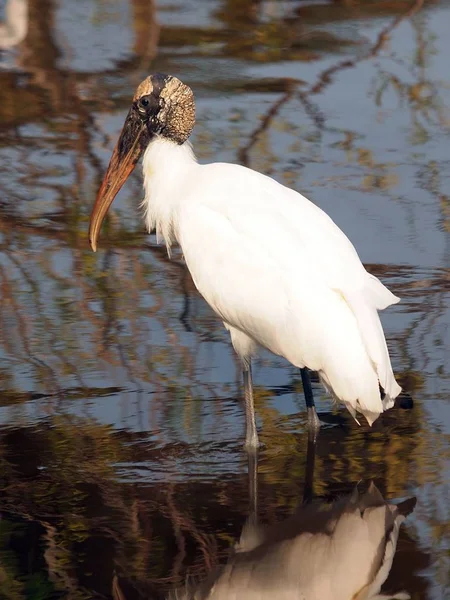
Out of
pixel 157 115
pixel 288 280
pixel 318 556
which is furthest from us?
pixel 157 115

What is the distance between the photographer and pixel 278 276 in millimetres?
6043

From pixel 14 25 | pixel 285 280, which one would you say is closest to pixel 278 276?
pixel 285 280

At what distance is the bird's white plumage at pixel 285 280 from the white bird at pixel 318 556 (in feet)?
1.48

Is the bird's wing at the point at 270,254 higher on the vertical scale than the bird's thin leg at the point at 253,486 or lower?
higher

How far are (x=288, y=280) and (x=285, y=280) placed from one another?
0.02m

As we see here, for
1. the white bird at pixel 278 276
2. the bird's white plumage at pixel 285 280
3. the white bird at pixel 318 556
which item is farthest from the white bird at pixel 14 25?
the white bird at pixel 318 556

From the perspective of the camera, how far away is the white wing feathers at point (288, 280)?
5.80 metres

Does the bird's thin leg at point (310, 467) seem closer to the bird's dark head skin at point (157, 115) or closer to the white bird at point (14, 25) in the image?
the bird's dark head skin at point (157, 115)

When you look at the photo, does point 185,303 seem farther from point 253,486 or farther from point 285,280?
point 253,486

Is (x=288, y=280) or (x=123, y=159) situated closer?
(x=288, y=280)

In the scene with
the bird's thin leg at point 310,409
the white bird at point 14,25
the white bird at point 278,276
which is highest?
the white bird at point 278,276

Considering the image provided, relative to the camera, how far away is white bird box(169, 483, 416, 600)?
16.5 feet

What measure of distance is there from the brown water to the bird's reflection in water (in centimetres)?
7

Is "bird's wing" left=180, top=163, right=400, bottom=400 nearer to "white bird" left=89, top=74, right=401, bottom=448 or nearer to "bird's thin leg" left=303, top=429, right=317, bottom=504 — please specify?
"white bird" left=89, top=74, right=401, bottom=448
